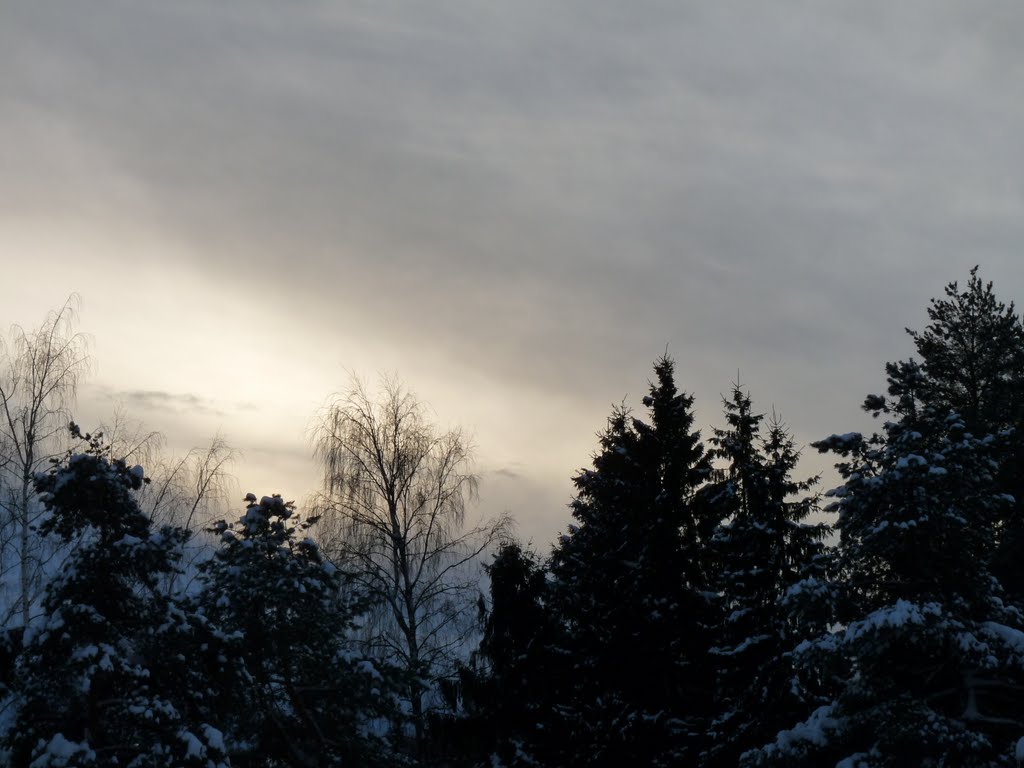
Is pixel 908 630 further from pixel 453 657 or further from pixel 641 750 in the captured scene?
pixel 453 657

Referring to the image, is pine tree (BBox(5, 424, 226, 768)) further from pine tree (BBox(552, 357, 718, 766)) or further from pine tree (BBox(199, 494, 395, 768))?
pine tree (BBox(552, 357, 718, 766))

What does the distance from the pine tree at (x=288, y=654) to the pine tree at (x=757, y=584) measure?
344 inches

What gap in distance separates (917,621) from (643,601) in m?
10.1

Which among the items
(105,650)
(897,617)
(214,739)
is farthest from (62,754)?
(897,617)

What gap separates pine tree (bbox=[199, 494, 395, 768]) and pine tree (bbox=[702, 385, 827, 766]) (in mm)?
8742

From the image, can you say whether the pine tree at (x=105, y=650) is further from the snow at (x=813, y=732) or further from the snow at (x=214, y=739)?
the snow at (x=813, y=732)

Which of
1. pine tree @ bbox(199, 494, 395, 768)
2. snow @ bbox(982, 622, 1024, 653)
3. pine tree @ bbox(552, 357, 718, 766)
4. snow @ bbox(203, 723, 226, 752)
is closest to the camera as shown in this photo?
snow @ bbox(982, 622, 1024, 653)

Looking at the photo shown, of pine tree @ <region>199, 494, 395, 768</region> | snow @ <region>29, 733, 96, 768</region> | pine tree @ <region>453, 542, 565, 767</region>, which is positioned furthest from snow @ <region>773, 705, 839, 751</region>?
snow @ <region>29, 733, 96, 768</region>

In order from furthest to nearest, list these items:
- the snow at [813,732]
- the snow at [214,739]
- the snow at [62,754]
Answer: the snow at [813,732] → the snow at [214,739] → the snow at [62,754]

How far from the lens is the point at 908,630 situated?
15.7 m

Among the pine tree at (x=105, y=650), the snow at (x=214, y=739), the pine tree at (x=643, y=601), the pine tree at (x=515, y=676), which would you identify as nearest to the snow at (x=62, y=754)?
the pine tree at (x=105, y=650)

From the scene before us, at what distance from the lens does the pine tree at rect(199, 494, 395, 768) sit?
846 inches

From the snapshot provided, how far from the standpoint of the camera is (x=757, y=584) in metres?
24.5

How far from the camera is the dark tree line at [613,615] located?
16.1 metres
